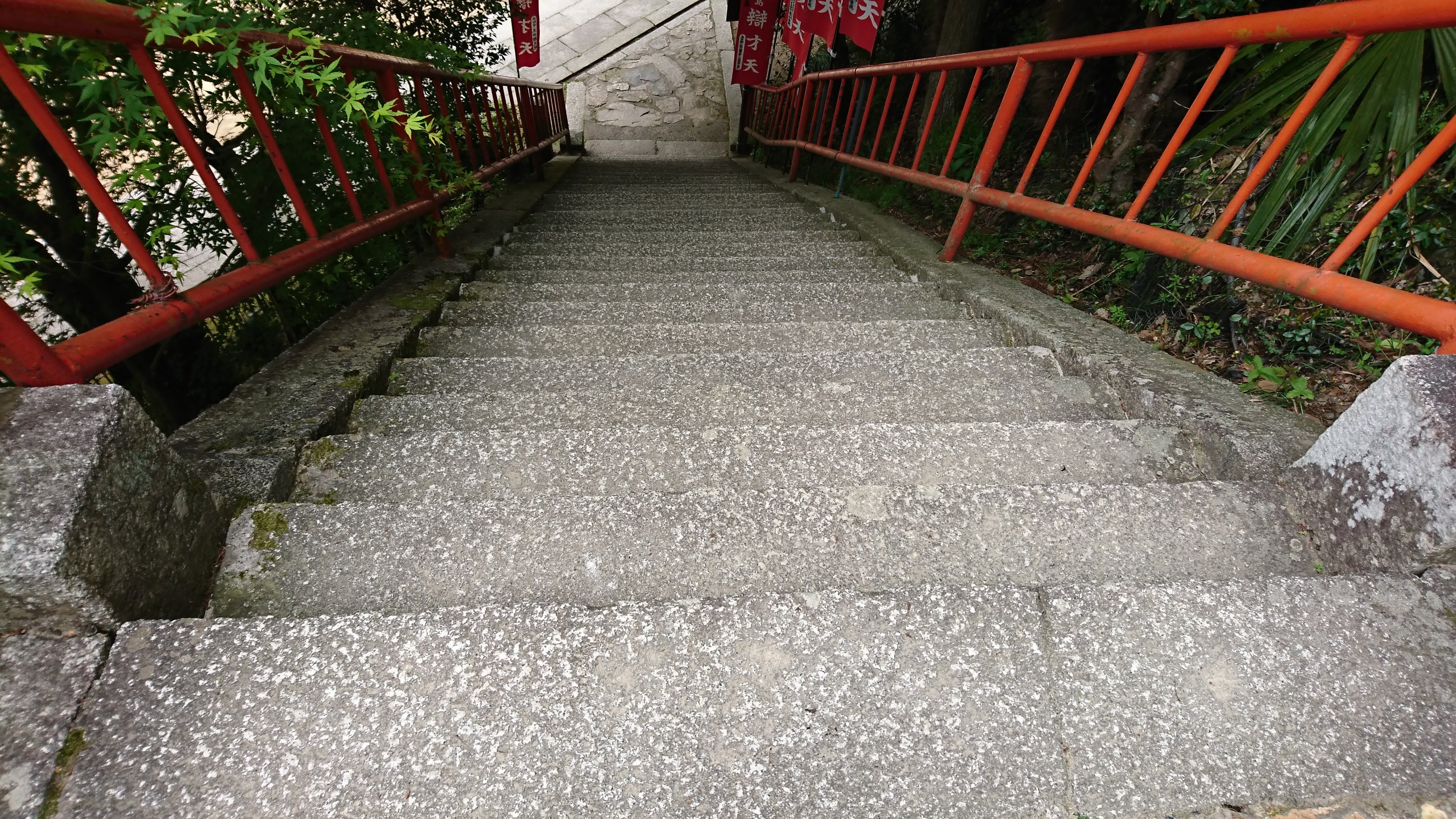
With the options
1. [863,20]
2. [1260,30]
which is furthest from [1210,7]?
[863,20]

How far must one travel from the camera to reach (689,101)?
1249 cm

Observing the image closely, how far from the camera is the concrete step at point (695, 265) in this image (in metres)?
3.49

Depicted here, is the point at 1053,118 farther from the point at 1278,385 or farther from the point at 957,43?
the point at 957,43

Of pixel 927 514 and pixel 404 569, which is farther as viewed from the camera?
pixel 927 514

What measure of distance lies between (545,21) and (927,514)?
51.7 ft

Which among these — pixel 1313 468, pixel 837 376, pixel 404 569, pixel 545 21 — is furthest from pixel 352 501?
pixel 545 21

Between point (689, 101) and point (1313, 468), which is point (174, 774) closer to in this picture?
point (1313, 468)

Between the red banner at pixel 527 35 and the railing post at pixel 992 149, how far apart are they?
24.1 ft

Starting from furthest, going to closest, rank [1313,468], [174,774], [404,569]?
1. [1313,468]
2. [404,569]
3. [174,774]

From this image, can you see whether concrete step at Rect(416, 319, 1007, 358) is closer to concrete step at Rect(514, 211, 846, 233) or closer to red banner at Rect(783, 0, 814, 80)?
concrete step at Rect(514, 211, 846, 233)

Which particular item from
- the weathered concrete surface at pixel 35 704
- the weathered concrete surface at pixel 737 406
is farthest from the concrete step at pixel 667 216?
the weathered concrete surface at pixel 35 704

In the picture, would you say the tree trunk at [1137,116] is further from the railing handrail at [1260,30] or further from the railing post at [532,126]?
the railing post at [532,126]

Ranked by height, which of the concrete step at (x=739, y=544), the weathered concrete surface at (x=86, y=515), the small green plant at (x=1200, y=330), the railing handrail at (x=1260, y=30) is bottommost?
the small green plant at (x=1200, y=330)

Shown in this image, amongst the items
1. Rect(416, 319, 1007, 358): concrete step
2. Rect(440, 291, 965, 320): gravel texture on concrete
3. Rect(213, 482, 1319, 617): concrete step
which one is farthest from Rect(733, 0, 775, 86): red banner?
Rect(213, 482, 1319, 617): concrete step
